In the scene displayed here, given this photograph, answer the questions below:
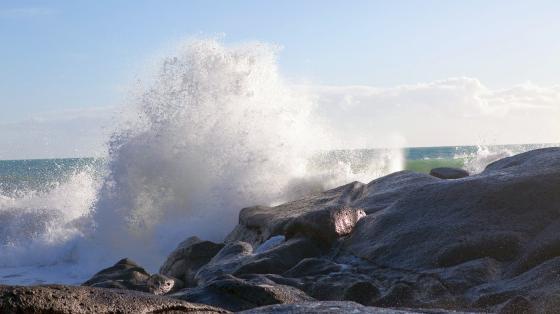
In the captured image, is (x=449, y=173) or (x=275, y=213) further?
(x=449, y=173)

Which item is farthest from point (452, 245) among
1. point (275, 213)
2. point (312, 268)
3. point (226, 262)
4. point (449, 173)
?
point (449, 173)

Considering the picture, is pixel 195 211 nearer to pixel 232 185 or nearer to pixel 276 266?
pixel 232 185

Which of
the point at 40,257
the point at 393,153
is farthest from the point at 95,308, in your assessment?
the point at 393,153

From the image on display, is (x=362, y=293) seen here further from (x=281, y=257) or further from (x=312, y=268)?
(x=281, y=257)

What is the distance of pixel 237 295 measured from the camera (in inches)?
156

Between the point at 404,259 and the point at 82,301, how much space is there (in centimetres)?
318

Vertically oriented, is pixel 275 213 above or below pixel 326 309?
below

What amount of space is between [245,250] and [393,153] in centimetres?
1551

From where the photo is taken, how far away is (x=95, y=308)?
270 centimetres

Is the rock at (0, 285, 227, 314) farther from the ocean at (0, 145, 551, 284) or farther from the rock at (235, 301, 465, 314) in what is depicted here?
the ocean at (0, 145, 551, 284)

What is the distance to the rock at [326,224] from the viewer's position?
6418mm

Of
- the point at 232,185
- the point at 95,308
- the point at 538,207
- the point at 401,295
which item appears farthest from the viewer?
the point at 232,185

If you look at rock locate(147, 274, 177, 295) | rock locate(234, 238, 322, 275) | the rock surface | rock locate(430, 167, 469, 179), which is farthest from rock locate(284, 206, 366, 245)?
rock locate(430, 167, 469, 179)

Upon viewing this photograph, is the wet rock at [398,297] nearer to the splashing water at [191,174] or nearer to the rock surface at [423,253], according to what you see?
the rock surface at [423,253]
